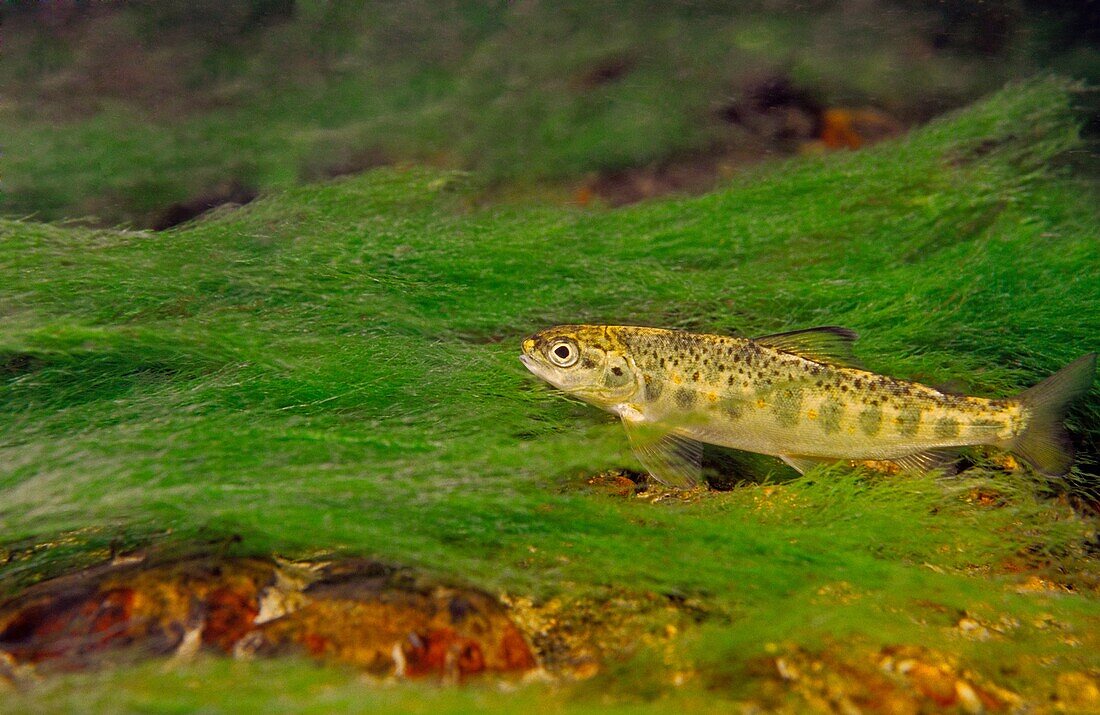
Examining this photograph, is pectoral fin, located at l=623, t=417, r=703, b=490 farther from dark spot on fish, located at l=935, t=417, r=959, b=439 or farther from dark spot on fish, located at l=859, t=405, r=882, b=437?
dark spot on fish, located at l=935, t=417, r=959, b=439

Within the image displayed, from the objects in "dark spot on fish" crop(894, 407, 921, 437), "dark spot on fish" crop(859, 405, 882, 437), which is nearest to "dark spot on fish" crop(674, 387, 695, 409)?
"dark spot on fish" crop(859, 405, 882, 437)

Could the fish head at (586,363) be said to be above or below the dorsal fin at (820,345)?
below

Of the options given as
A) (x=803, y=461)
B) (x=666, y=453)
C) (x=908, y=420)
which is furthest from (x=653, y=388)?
(x=908, y=420)

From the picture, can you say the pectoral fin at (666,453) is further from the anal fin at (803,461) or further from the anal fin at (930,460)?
the anal fin at (930,460)

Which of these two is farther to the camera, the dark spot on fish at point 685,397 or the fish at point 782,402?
the dark spot on fish at point 685,397

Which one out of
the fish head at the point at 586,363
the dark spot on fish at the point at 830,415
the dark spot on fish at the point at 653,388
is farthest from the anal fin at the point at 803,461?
the fish head at the point at 586,363

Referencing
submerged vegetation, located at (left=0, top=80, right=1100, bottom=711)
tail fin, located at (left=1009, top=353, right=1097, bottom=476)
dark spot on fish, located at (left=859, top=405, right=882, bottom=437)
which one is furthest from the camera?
dark spot on fish, located at (left=859, top=405, right=882, bottom=437)
